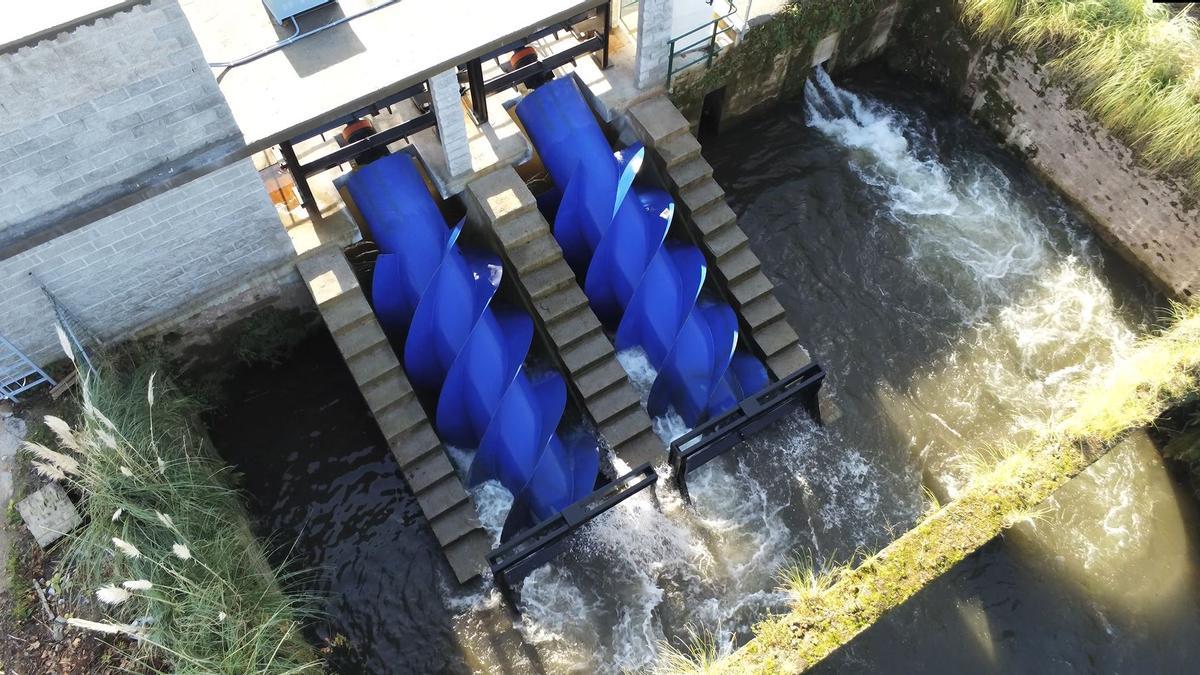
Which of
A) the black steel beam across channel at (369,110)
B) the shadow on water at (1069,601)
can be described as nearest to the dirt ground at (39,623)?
the black steel beam across channel at (369,110)

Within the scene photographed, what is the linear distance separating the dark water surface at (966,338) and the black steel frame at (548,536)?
2.72 m

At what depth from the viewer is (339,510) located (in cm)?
956

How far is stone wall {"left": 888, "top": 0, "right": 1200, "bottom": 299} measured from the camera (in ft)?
35.1

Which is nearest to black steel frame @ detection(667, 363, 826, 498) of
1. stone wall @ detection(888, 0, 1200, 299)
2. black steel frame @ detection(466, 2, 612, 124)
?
black steel frame @ detection(466, 2, 612, 124)

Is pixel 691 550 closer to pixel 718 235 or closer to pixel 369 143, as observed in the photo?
pixel 718 235

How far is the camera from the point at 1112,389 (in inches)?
365

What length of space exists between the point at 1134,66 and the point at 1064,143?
4.06 ft

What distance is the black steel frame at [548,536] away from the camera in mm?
8391

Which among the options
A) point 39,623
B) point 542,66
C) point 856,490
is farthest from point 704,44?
point 39,623

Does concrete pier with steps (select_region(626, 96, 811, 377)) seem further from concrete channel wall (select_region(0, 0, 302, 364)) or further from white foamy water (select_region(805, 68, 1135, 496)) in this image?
concrete channel wall (select_region(0, 0, 302, 364))

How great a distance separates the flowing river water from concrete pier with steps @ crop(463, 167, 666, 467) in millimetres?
641

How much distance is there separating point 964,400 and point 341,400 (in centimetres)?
729

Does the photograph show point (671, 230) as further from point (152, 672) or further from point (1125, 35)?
point (152, 672)

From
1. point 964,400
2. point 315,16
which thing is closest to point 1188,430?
point 964,400
